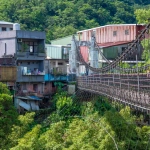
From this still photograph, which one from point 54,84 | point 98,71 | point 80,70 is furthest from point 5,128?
point 80,70

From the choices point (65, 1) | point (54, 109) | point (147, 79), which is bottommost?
point (54, 109)

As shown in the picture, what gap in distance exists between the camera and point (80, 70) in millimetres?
27984

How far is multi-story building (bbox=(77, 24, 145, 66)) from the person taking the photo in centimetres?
2803

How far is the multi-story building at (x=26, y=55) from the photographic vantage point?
24850 mm

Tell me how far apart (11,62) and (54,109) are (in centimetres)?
319

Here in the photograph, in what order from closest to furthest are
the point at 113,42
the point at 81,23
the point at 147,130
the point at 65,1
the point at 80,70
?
the point at 147,130, the point at 80,70, the point at 113,42, the point at 81,23, the point at 65,1

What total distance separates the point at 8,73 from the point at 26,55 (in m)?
1.89

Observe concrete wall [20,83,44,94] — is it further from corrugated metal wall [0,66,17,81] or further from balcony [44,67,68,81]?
corrugated metal wall [0,66,17,81]

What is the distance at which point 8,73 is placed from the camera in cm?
2395

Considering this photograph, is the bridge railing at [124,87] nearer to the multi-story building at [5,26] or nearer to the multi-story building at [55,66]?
the multi-story building at [55,66]

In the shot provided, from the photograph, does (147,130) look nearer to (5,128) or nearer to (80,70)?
(5,128)

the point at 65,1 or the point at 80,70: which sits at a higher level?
the point at 65,1

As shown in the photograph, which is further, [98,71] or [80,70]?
[80,70]

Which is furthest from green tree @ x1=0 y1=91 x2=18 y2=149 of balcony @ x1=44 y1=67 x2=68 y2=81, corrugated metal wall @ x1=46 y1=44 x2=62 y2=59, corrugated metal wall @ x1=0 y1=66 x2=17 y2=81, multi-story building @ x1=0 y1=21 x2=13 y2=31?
multi-story building @ x1=0 y1=21 x2=13 y2=31
